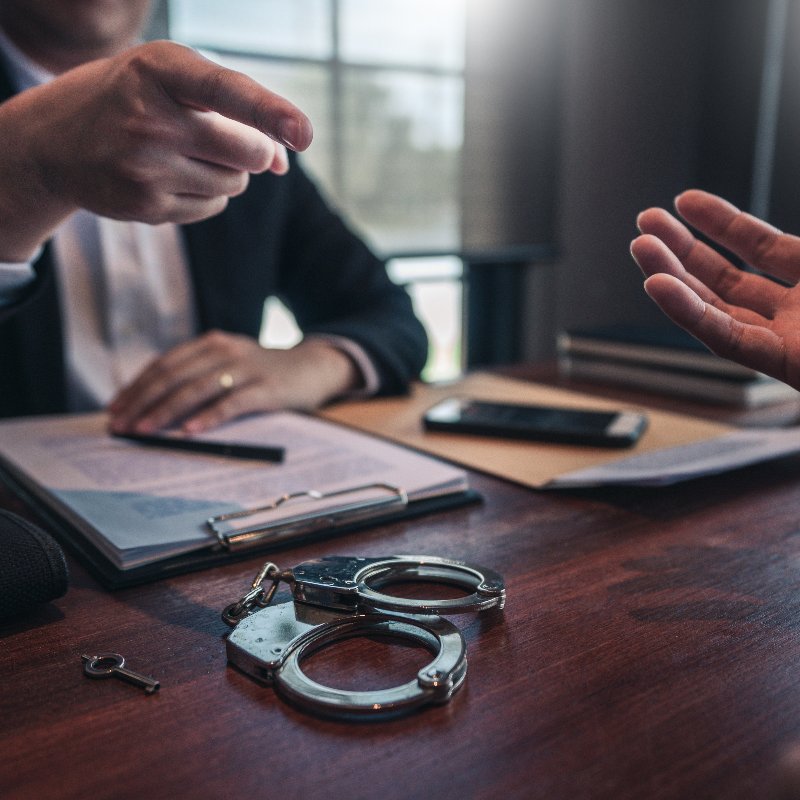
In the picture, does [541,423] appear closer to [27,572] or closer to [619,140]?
[27,572]

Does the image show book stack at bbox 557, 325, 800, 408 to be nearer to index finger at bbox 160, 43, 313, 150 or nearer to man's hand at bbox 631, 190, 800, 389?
man's hand at bbox 631, 190, 800, 389

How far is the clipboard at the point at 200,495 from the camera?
53cm

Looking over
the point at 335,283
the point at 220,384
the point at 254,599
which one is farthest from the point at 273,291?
the point at 254,599

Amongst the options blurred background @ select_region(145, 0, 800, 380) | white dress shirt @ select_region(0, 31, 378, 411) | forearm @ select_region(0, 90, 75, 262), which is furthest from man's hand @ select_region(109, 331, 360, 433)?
blurred background @ select_region(145, 0, 800, 380)

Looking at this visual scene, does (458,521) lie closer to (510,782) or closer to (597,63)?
(510,782)

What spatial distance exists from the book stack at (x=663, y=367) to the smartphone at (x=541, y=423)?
8.4 inches

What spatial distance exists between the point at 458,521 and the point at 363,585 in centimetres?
18

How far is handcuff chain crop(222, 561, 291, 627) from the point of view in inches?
17.7

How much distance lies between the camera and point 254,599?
459 mm

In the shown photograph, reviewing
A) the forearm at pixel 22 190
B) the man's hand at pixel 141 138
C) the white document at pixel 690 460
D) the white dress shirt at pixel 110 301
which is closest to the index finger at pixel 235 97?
the man's hand at pixel 141 138

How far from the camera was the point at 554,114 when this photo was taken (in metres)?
2.85

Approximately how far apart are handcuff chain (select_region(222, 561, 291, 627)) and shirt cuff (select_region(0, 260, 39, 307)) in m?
0.43

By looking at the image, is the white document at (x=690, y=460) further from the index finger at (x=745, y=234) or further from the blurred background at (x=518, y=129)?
the blurred background at (x=518, y=129)

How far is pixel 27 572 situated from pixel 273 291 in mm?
1166
